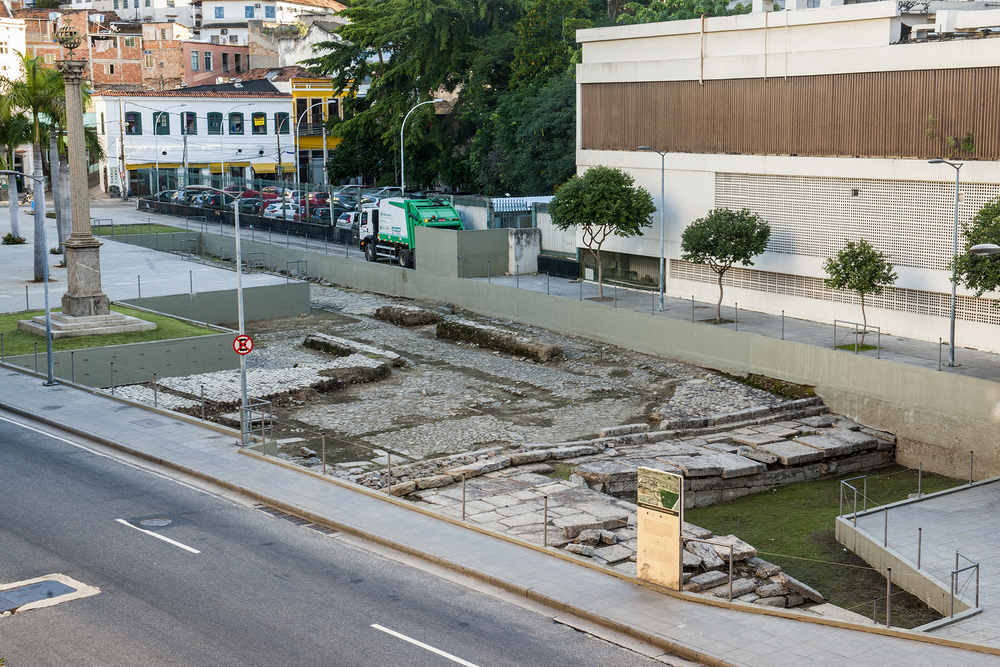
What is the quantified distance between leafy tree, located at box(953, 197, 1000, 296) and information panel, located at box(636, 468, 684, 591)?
18.1 meters

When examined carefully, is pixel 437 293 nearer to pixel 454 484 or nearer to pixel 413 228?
pixel 413 228

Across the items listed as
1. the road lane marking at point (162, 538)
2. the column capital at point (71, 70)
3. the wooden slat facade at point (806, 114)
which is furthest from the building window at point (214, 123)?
the road lane marking at point (162, 538)

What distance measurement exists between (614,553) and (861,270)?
67.7 feet

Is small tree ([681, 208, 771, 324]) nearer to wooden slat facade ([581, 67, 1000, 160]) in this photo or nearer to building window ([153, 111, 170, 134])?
wooden slat facade ([581, 67, 1000, 160])

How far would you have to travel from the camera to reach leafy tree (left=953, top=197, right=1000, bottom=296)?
32125 millimetres

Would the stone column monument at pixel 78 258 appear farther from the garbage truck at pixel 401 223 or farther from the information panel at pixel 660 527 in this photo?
the information panel at pixel 660 527

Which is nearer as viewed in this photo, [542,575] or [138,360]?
[542,575]

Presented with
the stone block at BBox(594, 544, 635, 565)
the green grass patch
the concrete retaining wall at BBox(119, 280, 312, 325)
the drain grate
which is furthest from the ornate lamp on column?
the green grass patch

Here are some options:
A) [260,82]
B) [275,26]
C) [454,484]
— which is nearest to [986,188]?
[454,484]

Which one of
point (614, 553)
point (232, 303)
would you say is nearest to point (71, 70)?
point (232, 303)

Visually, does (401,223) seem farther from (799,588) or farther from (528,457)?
(799,588)

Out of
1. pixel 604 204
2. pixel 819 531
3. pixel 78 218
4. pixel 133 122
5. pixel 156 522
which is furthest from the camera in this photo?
pixel 133 122

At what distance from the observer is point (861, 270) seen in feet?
124

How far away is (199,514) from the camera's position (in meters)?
22.9
